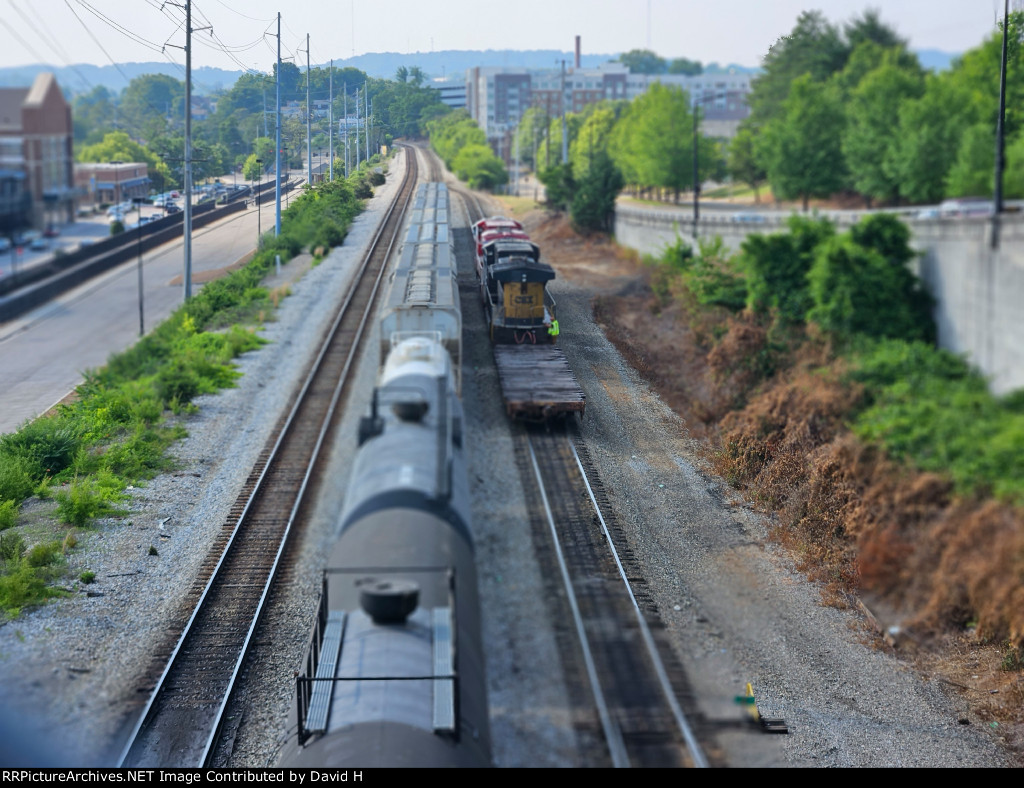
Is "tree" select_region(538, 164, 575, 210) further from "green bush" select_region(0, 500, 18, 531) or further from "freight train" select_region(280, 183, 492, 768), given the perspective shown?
"freight train" select_region(280, 183, 492, 768)

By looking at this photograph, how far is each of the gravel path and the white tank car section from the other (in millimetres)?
770

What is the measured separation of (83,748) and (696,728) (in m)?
9.60

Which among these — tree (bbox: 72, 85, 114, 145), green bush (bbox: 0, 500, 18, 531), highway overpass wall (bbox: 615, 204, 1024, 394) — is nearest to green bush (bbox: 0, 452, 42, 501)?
green bush (bbox: 0, 500, 18, 531)

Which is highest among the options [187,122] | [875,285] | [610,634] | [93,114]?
[187,122]

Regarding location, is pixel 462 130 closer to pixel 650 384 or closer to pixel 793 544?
pixel 650 384

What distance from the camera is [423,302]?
13383mm

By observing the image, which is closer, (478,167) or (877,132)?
(877,132)

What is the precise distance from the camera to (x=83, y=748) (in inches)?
493

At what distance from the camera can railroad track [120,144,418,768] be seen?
13.2 meters

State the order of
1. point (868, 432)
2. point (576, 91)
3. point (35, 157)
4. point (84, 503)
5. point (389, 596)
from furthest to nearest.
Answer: point (576, 91), point (84, 503), point (868, 432), point (389, 596), point (35, 157)

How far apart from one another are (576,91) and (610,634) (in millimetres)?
110462

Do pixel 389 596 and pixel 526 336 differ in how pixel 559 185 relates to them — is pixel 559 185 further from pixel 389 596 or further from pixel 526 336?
pixel 389 596

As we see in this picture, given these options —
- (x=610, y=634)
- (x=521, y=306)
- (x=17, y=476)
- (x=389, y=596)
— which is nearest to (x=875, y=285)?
(x=521, y=306)

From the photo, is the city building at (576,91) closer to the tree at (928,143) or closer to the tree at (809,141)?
the tree at (809,141)
